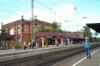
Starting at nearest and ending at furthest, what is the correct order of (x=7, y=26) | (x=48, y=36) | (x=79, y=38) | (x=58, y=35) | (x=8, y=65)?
1. (x=8, y=65)
2. (x=48, y=36)
3. (x=58, y=35)
4. (x=7, y=26)
5. (x=79, y=38)

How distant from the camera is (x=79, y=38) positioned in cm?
15088

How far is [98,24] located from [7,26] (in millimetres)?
94215

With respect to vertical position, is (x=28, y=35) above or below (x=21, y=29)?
below

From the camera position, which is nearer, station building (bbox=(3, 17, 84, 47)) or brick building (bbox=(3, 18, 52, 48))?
station building (bbox=(3, 17, 84, 47))

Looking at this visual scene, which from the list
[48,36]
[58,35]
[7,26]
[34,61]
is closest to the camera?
[34,61]

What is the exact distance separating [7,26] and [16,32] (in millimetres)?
12252

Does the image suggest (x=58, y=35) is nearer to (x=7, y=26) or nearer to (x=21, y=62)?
(x=7, y=26)

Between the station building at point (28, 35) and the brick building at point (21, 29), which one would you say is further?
the brick building at point (21, 29)

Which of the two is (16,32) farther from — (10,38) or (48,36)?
(48,36)

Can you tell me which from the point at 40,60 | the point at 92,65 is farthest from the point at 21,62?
the point at 92,65

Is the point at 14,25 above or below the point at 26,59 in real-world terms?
above

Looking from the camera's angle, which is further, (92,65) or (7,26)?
(7,26)

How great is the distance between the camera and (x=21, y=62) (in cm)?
1883

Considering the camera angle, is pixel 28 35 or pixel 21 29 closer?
pixel 28 35
